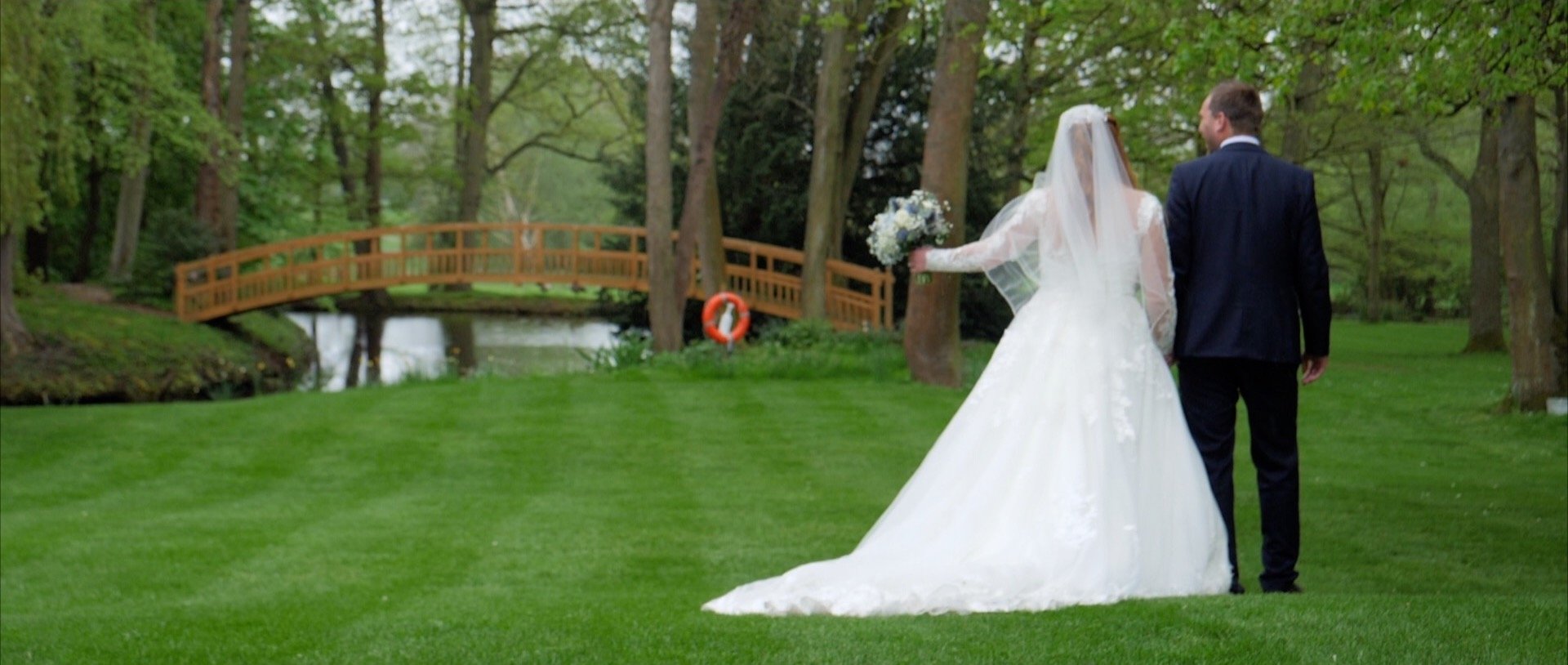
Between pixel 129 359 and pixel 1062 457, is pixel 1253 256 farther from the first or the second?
pixel 129 359

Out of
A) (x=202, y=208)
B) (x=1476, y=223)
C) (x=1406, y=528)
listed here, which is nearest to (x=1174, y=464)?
(x=1406, y=528)

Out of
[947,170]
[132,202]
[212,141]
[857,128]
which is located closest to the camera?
[947,170]

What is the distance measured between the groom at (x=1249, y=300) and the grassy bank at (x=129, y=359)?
18857 mm

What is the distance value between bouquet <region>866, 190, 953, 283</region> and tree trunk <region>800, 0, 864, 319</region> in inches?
555

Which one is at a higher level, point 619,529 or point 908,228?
point 908,228

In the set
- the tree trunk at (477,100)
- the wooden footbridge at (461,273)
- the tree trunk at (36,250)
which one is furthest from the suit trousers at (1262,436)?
the tree trunk at (477,100)

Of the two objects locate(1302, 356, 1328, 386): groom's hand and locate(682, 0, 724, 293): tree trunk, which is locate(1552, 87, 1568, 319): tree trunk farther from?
locate(1302, 356, 1328, 386): groom's hand

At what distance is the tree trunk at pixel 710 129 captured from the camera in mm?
21547

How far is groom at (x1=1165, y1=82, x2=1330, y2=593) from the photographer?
5.85 m

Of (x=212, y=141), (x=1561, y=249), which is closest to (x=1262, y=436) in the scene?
(x=1561, y=249)

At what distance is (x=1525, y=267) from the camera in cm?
1486

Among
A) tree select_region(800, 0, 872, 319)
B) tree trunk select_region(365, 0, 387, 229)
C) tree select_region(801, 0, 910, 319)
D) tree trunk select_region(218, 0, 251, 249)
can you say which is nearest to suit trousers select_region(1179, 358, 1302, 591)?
tree select_region(801, 0, 910, 319)

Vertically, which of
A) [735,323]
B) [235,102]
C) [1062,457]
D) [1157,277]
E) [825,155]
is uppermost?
[235,102]

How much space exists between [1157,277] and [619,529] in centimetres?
483
